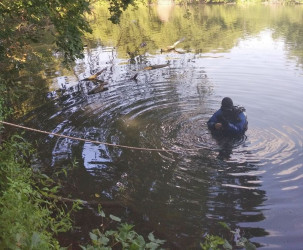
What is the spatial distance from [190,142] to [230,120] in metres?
1.18

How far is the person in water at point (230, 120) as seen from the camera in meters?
7.80

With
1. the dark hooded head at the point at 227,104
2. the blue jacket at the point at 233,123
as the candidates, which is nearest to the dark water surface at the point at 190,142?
the blue jacket at the point at 233,123

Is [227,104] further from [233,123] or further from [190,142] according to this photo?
[190,142]

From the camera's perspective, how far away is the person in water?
7.80m

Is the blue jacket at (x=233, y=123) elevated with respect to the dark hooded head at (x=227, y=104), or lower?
lower

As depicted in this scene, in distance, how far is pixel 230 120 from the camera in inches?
313

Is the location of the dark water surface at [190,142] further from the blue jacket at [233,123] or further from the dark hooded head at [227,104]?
the dark hooded head at [227,104]

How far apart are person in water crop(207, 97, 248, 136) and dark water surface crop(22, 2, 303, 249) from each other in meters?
0.32

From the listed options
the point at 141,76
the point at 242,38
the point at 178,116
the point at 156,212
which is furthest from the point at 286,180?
the point at 242,38

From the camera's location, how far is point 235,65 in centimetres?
1603

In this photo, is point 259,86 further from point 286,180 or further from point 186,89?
point 286,180

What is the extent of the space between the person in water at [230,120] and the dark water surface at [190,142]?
1.05 feet

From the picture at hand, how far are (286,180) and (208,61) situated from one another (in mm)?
11707

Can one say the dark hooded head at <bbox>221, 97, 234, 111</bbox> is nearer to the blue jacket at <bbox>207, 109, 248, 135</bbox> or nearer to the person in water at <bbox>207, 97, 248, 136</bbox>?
the person in water at <bbox>207, 97, 248, 136</bbox>
